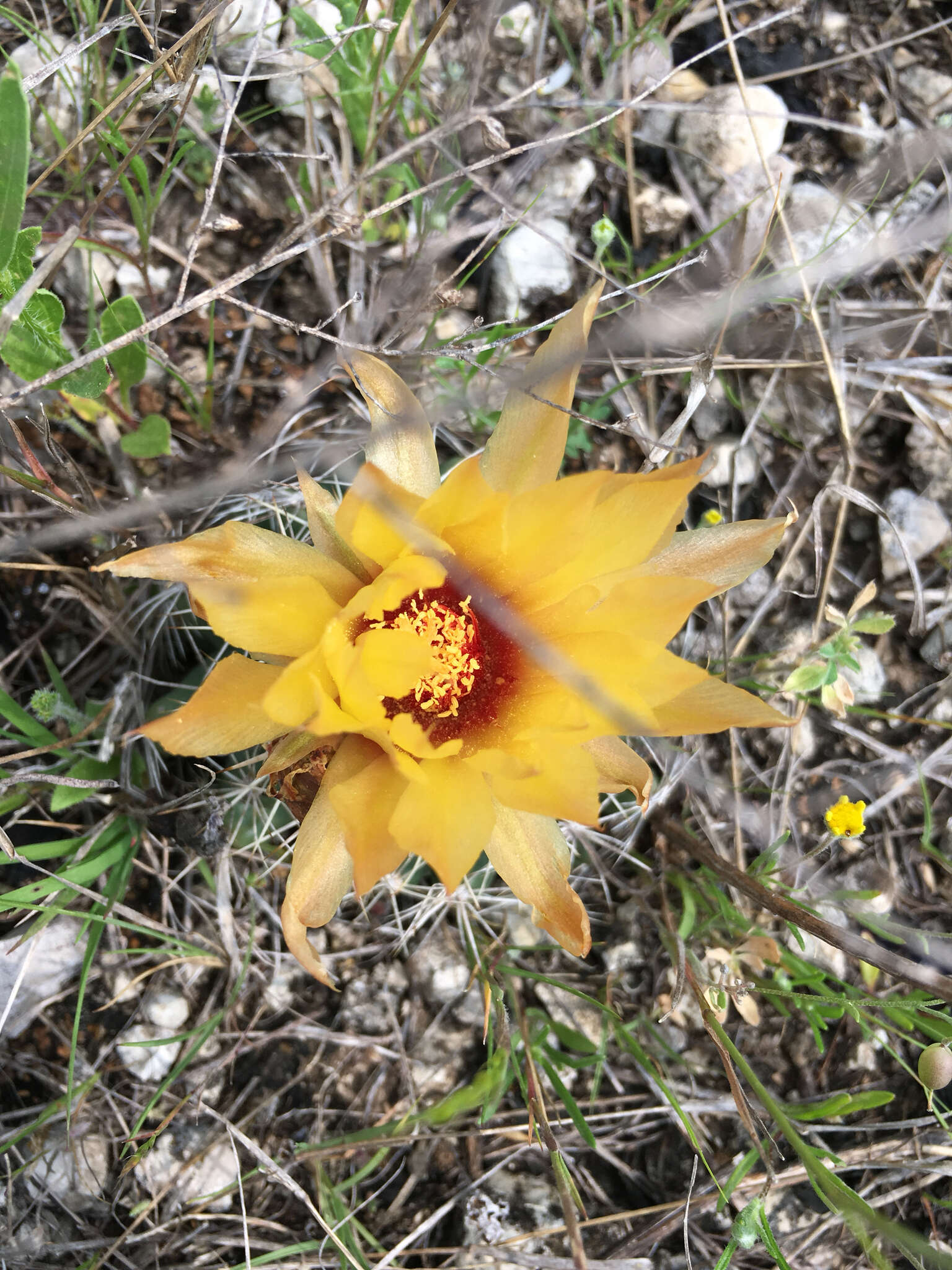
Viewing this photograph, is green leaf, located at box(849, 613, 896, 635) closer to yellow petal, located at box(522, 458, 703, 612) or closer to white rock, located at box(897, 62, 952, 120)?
yellow petal, located at box(522, 458, 703, 612)

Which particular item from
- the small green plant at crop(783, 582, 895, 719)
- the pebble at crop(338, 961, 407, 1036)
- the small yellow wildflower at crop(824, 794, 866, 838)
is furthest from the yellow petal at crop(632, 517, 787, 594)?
the pebble at crop(338, 961, 407, 1036)

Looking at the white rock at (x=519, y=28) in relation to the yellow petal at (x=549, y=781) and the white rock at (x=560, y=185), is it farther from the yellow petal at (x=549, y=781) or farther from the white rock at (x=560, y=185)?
the yellow petal at (x=549, y=781)

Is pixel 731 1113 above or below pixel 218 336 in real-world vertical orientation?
below

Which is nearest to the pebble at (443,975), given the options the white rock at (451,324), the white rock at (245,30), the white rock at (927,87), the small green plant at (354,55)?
the white rock at (451,324)

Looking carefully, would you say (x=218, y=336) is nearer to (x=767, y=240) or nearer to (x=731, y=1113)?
(x=767, y=240)

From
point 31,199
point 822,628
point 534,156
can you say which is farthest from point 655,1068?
point 31,199

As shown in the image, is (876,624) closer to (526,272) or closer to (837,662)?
(837,662)
